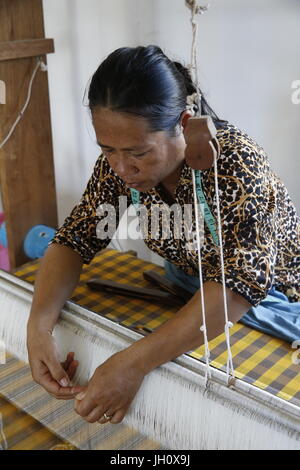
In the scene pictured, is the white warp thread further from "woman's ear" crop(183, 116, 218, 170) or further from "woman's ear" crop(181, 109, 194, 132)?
"woman's ear" crop(181, 109, 194, 132)

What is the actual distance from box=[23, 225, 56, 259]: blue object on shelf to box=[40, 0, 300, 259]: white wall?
491 mm

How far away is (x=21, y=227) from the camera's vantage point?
2.48 metres

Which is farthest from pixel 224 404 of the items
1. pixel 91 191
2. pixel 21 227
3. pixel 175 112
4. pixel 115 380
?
pixel 21 227

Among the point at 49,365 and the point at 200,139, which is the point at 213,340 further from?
the point at 200,139

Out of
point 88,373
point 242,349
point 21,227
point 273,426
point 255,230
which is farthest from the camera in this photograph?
point 21,227

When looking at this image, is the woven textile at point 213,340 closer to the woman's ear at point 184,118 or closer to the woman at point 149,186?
the woman at point 149,186

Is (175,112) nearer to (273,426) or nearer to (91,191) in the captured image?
(91,191)

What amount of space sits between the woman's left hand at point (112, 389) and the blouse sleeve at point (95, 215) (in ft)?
1.72

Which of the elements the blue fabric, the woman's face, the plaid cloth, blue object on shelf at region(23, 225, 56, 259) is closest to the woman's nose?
the woman's face

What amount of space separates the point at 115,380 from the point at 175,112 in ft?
1.73

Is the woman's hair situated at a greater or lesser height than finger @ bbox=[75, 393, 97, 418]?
greater

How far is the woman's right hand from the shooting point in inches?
41.2

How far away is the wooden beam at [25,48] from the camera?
7.06 ft

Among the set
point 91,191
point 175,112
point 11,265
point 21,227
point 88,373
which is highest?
point 175,112
